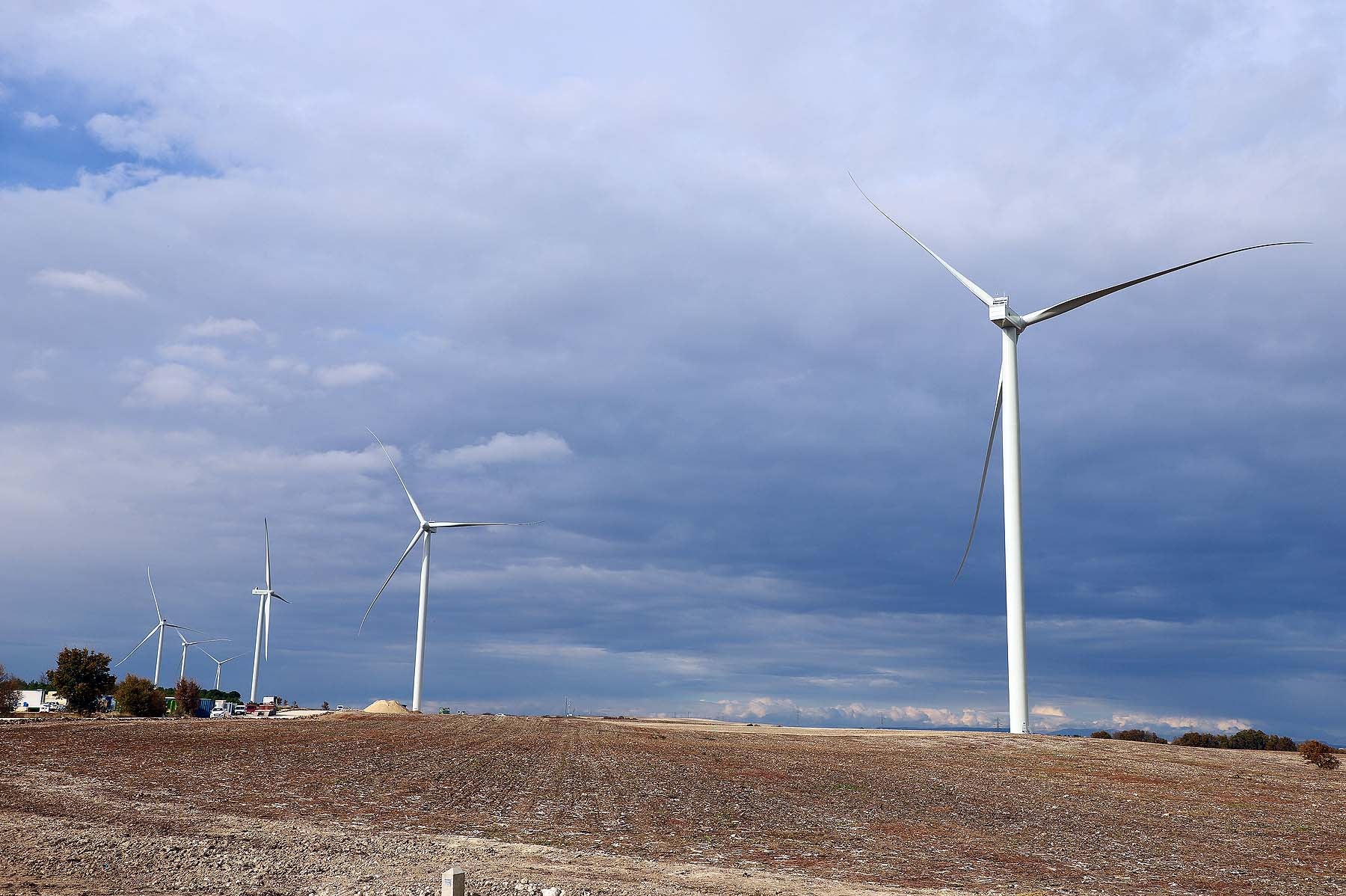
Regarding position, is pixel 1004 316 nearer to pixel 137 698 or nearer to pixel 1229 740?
pixel 1229 740

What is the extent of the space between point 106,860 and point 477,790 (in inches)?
540

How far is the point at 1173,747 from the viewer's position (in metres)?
53.8

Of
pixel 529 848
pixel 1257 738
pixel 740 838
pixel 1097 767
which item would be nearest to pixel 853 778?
pixel 1097 767

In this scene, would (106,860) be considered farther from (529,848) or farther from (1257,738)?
(1257,738)

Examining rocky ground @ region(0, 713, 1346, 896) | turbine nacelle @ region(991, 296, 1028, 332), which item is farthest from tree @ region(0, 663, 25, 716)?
turbine nacelle @ region(991, 296, 1028, 332)

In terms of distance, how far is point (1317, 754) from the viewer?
152ft

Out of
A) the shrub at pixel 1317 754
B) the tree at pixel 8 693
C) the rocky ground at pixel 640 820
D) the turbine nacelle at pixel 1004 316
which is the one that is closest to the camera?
the rocky ground at pixel 640 820

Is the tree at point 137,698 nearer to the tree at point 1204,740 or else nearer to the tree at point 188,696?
the tree at point 188,696

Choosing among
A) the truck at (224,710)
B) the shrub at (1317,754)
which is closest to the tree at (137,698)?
the truck at (224,710)

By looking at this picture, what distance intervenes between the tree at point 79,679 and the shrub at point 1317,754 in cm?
11279

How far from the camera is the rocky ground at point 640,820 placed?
56.3ft

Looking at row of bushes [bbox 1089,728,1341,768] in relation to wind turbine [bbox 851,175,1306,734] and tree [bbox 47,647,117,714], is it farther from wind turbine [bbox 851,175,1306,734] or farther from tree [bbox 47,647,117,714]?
tree [bbox 47,647,117,714]

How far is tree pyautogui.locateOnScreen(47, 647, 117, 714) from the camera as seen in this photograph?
112938 millimetres

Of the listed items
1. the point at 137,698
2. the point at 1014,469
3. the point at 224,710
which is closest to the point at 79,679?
the point at 137,698
